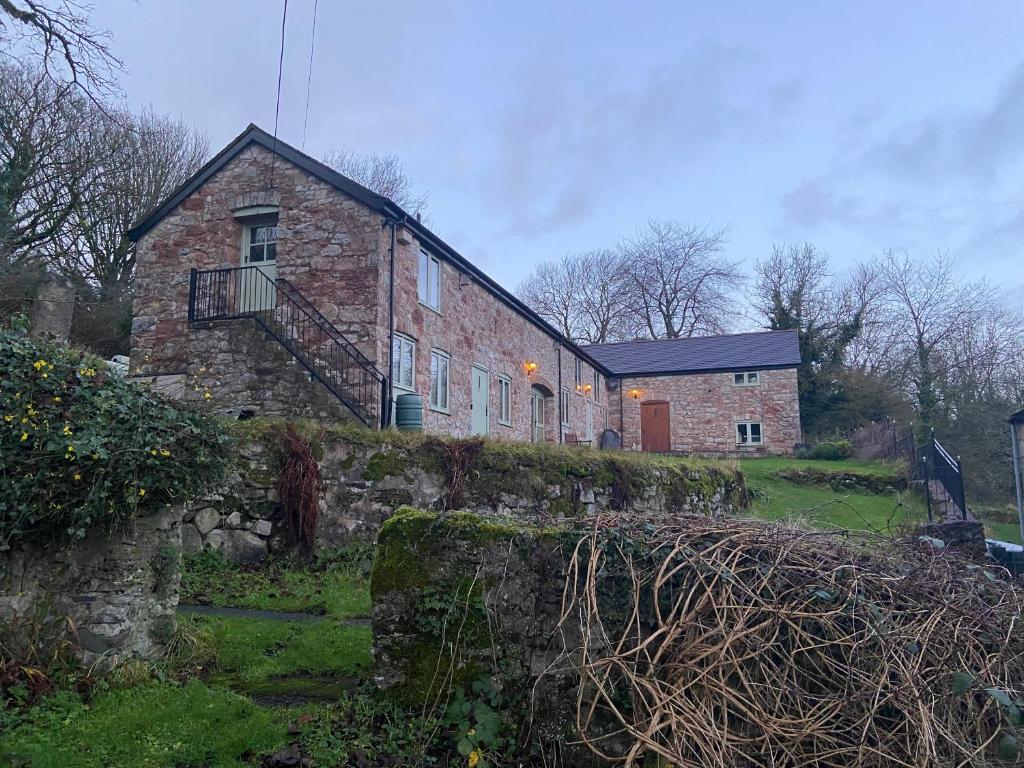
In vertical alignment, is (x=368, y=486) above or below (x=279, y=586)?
above

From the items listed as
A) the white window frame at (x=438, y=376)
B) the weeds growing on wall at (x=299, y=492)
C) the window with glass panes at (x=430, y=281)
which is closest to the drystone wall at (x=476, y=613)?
the weeds growing on wall at (x=299, y=492)

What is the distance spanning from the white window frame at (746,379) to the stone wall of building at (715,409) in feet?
0.42

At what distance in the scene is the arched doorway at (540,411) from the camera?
22.0m

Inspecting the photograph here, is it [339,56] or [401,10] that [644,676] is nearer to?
[401,10]

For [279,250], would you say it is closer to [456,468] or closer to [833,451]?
[456,468]

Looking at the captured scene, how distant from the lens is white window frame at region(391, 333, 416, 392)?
13973 millimetres

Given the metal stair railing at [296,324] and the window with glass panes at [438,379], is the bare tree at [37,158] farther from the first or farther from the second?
the window with glass panes at [438,379]

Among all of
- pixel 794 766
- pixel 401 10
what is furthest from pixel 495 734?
pixel 401 10

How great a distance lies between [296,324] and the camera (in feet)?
45.6

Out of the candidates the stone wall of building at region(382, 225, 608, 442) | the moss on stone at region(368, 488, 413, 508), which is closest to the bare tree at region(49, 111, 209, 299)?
the stone wall of building at region(382, 225, 608, 442)

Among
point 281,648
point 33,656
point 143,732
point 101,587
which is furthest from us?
point 281,648

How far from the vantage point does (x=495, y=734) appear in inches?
139

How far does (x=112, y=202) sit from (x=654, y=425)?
23090 mm

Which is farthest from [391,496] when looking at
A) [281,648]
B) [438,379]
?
[438,379]
